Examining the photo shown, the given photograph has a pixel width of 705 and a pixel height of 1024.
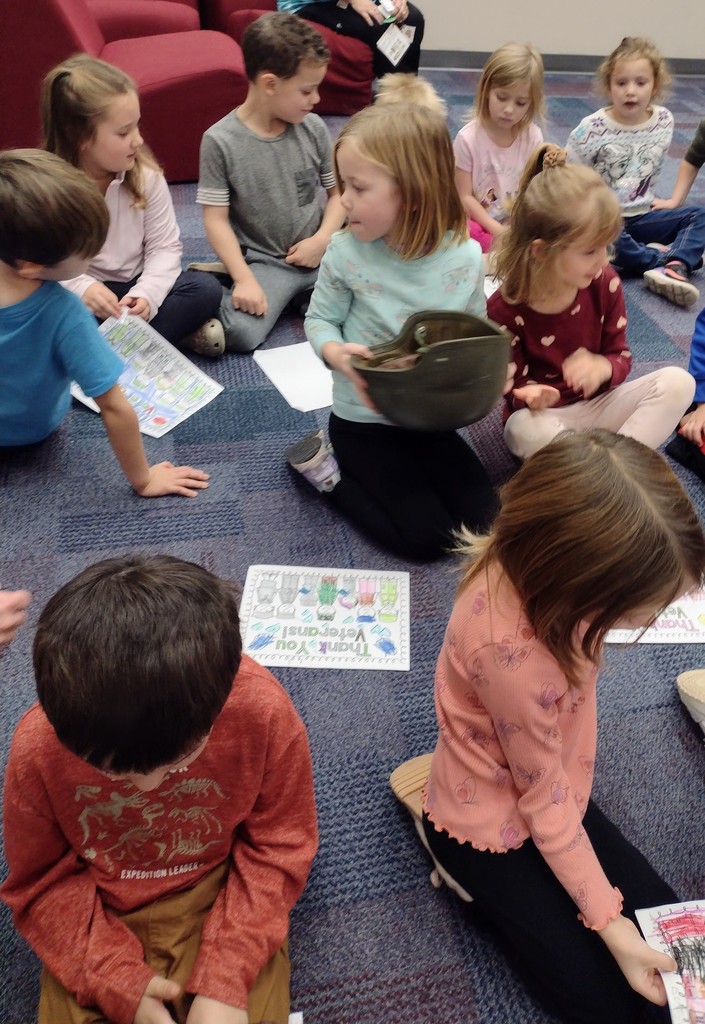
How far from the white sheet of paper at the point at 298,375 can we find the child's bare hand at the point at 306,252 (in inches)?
9.4

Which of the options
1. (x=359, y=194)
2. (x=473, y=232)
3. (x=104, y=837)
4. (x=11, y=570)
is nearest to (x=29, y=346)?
(x=11, y=570)

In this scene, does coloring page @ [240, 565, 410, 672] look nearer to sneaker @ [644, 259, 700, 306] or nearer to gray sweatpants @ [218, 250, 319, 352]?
gray sweatpants @ [218, 250, 319, 352]

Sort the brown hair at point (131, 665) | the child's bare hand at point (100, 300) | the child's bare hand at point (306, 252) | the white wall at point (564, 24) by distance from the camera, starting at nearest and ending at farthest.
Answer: the brown hair at point (131, 665) → the child's bare hand at point (100, 300) → the child's bare hand at point (306, 252) → the white wall at point (564, 24)

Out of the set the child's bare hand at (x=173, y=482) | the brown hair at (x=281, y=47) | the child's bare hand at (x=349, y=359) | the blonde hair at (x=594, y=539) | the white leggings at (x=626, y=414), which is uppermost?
the brown hair at (x=281, y=47)

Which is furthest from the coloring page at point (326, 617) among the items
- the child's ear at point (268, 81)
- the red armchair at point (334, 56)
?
the red armchair at point (334, 56)

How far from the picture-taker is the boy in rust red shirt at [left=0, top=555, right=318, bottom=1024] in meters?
0.66

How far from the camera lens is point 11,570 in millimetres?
1481

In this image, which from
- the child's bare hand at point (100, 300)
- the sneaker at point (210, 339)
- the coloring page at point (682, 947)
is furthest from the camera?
the sneaker at point (210, 339)

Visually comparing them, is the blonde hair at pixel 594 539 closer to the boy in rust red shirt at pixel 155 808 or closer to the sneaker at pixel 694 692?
the boy in rust red shirt at pixel 155 808

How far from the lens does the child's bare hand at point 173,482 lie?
1.62 m

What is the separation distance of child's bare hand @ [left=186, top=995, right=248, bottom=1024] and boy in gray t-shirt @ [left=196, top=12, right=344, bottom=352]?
1574 mm

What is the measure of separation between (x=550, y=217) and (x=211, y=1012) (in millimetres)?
1318

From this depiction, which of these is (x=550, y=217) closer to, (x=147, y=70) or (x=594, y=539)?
(x=594, y=539)

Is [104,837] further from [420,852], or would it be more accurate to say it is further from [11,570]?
[11,570]
